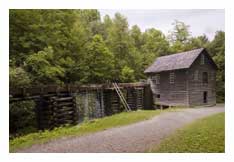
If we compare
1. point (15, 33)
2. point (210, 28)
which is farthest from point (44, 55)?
point (210, 28)

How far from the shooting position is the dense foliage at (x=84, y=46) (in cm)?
576

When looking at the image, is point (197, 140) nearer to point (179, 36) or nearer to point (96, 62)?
point (179, 36)

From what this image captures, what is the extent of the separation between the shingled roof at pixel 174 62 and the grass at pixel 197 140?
159 inches

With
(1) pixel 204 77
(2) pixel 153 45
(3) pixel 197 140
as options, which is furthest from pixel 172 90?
(3) pixel 197 140

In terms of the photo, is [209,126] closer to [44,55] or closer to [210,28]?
[210,28]

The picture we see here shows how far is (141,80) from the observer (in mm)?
11633

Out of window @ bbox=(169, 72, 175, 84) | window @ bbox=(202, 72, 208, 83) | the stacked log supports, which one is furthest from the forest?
window @ bbox=(202, 72, 208, 83)

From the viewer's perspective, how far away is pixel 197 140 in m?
4.50

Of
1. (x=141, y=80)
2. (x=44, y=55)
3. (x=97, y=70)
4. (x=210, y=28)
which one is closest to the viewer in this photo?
(x=210, y=28)

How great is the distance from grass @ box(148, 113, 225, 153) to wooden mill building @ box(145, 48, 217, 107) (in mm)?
4304

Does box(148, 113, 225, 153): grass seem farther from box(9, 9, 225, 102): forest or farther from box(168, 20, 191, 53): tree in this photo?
box(168, 20, 191, 53): tree

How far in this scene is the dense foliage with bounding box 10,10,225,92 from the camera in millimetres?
5762
